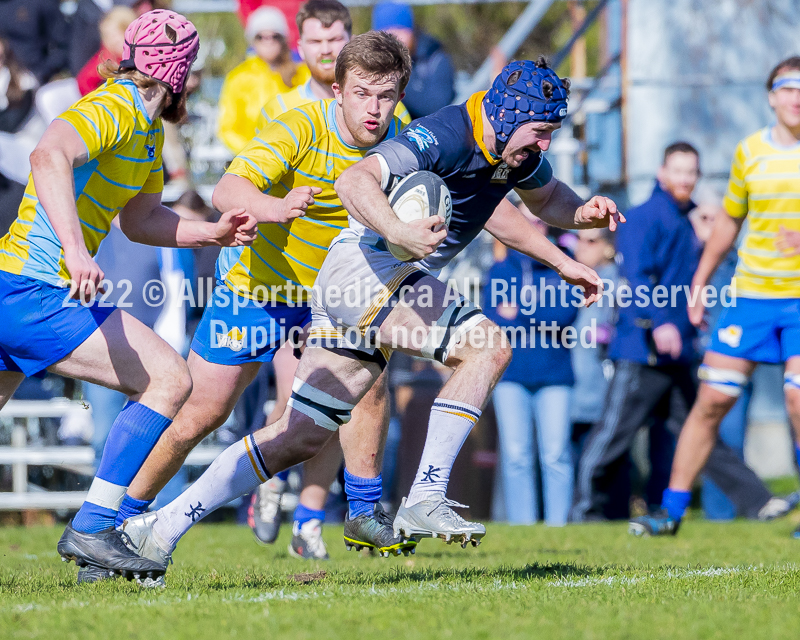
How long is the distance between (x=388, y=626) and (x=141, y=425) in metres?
1.55

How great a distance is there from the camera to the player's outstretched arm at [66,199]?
4.14 m

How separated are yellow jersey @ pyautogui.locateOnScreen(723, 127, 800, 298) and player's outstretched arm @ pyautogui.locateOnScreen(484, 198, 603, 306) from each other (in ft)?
8.75

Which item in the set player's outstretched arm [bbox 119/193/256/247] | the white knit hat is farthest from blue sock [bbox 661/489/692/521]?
the white knit hat

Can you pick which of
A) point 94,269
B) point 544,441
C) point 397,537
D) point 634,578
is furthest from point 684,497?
point 94,269

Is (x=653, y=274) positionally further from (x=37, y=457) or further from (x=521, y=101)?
(x=37, y=457)

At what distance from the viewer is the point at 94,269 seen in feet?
13.7

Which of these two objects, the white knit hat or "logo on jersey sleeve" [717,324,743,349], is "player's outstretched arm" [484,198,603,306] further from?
the white knit hat

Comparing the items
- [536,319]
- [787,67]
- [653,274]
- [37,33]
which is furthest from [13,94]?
[787,67]

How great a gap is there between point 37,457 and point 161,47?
5.87 m

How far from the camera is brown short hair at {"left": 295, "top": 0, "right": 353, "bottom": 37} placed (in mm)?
6312

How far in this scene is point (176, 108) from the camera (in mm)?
4895

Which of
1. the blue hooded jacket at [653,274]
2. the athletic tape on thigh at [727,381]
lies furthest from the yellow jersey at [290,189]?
the blue hooded jacket at [653,274]

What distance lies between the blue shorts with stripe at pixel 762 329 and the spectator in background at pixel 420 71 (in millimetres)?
3360

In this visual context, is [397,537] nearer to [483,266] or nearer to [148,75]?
[148,75]
